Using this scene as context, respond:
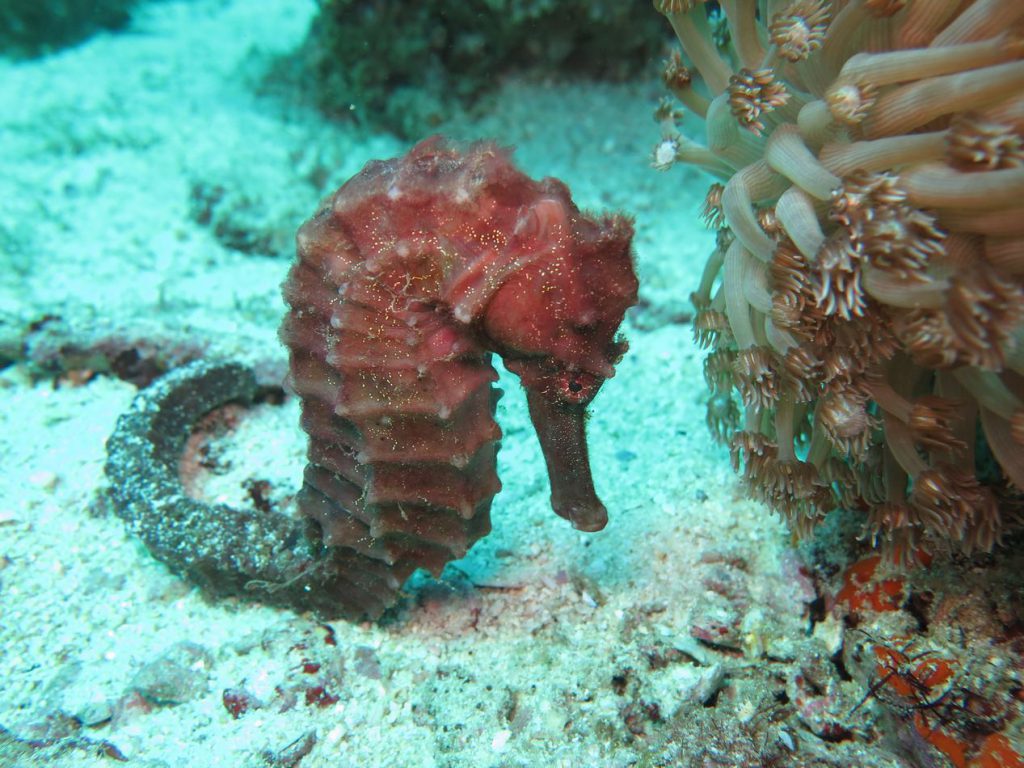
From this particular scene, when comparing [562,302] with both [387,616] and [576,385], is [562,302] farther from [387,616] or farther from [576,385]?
[387,616]

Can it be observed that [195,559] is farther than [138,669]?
Yes

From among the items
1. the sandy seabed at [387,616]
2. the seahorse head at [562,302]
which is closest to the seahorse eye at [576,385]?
the seahorse head at [562,302]

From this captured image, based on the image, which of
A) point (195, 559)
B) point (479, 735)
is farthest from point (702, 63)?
point (195, 559)

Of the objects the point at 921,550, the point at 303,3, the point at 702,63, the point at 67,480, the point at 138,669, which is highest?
the point at 303,3

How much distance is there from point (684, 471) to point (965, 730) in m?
1.60

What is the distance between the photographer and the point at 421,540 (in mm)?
2605

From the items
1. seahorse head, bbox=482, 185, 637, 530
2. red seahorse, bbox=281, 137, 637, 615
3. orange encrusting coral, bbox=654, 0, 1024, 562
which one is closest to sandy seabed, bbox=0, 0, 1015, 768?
orange encrusting coral, bbox=654, 0, 1024, 562

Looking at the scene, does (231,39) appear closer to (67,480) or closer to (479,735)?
(67,480)

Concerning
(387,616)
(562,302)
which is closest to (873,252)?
(562,302)

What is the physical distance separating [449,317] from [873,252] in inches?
49.4

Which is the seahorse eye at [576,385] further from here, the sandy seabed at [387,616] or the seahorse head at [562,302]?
the sandy seabed at [387,616]

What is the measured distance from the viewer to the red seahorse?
2061 mm

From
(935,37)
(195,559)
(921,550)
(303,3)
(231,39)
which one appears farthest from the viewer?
(303,3)

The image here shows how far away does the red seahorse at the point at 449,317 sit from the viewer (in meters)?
2.06
